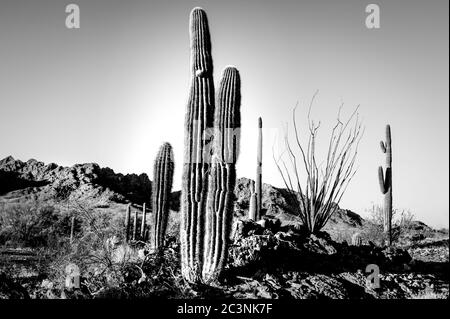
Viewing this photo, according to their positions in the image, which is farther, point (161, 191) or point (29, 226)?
point (29, 226)

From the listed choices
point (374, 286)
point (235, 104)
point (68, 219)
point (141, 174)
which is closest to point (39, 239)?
point (68, 219)

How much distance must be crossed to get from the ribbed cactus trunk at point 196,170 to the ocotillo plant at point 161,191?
5.30 feet

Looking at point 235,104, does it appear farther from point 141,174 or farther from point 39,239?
point 141,174

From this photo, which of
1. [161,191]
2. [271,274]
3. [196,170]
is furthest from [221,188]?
[161,191]

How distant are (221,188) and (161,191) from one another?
7.77 ft

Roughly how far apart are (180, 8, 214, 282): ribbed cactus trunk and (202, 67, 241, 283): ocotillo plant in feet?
0.37

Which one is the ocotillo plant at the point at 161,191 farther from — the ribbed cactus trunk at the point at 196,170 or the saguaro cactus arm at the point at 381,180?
the saguaro cactus arm at the point at 381,180

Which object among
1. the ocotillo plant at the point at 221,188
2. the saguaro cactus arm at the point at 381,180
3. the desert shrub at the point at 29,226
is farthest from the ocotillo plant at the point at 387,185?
the desert shrub at the point at 29,226

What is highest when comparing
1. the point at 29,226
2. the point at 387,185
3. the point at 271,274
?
the point at 387,185

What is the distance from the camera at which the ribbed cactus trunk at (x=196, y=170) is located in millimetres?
6633

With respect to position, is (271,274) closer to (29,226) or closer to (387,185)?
(387,185)

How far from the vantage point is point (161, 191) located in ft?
28.2

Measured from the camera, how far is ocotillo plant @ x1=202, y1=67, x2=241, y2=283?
6.50 m
